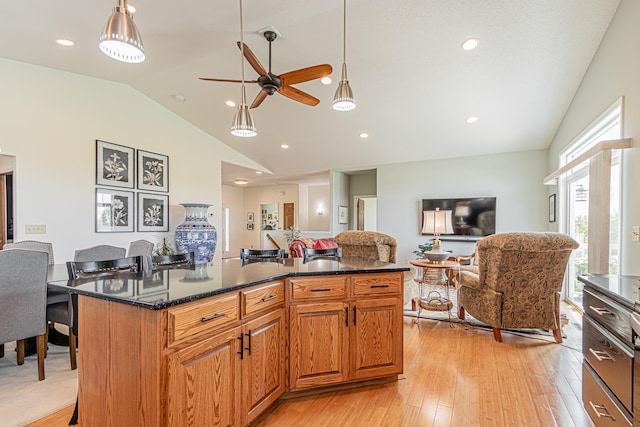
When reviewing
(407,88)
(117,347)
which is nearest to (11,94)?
(117,347)

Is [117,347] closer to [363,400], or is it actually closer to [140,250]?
[363,400]

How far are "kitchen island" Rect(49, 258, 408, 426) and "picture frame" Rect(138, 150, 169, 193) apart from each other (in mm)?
4199

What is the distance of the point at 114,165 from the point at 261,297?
15.5 feet

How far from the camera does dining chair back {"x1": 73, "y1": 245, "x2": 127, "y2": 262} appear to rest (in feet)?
9.86

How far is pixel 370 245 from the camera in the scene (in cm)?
421

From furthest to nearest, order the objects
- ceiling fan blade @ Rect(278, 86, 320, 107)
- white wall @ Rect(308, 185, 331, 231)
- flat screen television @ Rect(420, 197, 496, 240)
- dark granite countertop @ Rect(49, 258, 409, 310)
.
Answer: white wall @ Rect(308, 185, 331, 231) → flat screen television @ Rect(420, 197, 496, 240) → ceiling fan blade @ Rect(278, 86, 320, 107) → dark granite countertop @ Rect(49, 258, 409, 310)

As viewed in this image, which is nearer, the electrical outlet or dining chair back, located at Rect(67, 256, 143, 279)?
dining chair back, located at Rect(67, 256, 143, 279)

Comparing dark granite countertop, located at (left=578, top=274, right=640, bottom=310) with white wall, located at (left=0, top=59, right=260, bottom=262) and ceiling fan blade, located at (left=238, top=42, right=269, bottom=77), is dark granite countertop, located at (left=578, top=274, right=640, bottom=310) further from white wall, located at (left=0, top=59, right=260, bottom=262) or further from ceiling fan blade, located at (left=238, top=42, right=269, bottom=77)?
white wall, located at (left=0, top=59, right=260, bottom=262)

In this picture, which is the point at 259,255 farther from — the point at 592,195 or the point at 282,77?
the point at 592,195

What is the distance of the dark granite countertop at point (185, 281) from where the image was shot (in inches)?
52.1

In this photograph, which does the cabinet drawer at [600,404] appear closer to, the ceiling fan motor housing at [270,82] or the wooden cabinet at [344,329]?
the wooden cabinet at [344,329]

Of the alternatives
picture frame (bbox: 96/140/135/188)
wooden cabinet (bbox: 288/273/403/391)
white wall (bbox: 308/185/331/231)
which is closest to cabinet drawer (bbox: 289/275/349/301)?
wooden cabinet (bbox: 288/273/403/391)

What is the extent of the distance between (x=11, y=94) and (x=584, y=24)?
6.94 meters

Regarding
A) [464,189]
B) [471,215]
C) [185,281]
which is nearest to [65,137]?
[185,281]
